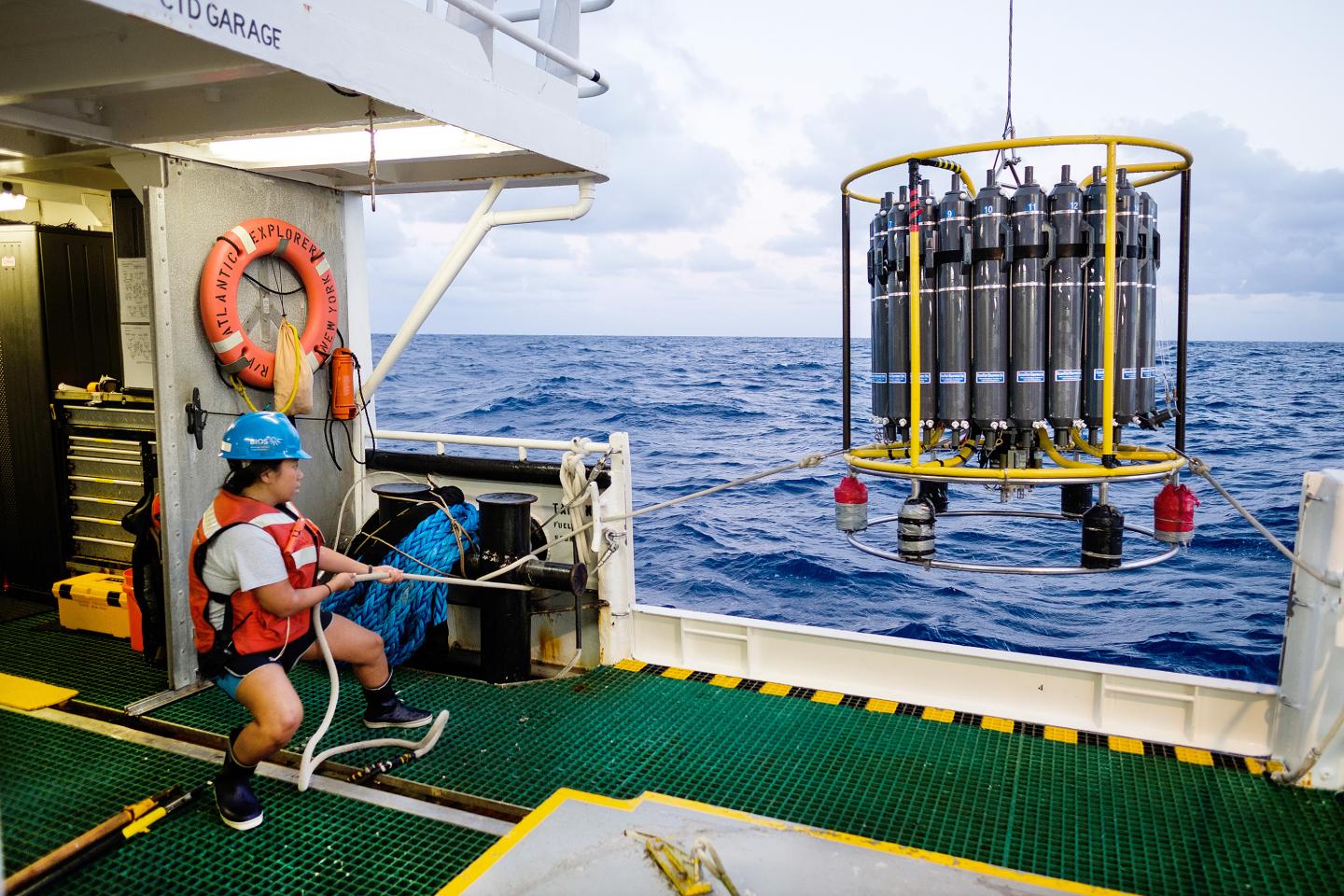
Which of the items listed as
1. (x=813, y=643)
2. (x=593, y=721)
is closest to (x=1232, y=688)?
(x=813, y=643)

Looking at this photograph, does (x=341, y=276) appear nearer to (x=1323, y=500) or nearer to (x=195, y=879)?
(x=195, y=879)

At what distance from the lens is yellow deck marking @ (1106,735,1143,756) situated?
4125mm

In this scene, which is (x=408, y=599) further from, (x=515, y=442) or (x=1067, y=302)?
(x=1067, y=302)

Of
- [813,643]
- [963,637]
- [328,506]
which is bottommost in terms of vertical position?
[963,637]

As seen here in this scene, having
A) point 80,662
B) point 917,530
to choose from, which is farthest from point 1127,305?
point 80,662

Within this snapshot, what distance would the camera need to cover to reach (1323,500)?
12.3 feet

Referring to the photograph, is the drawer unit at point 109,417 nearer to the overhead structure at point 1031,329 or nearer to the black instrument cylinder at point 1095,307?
the overhead structure at point 1031,329

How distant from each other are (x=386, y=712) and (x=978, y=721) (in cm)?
276

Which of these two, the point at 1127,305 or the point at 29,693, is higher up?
the point at 1127,305

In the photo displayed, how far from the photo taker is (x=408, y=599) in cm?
520

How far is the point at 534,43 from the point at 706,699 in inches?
122

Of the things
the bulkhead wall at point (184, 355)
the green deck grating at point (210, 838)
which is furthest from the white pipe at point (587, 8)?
the green deck grating at point (210, 838)

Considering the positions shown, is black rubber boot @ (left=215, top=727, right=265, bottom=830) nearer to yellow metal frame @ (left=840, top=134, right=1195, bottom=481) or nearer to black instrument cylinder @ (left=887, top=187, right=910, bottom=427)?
yellow metal frame @ (left=840, top=134, right=1195, bottom=481)

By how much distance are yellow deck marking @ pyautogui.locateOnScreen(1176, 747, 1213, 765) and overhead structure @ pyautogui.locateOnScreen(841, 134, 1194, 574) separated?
0.95 metres
